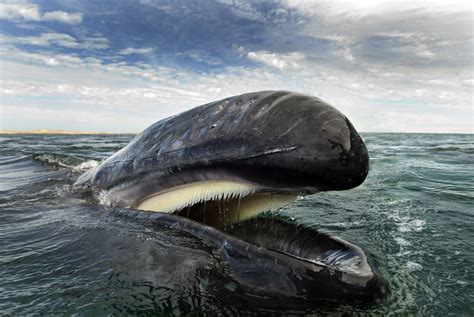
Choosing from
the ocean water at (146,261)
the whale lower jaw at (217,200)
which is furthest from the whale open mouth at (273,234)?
the ocean water at (146,261)

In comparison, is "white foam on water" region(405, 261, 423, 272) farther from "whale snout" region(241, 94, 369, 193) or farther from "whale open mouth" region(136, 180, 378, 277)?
"whale snout" region(241, 94, 369, 193)

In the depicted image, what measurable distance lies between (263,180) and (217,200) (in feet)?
2.51

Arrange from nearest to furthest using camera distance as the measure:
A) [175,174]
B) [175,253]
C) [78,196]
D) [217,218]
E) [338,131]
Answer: [338,131] → [175,253] → [175,174] → [217,218] → [78,196]

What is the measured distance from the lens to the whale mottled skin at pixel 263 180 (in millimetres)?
2266

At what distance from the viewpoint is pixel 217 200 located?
3.30 m

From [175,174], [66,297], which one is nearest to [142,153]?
[175,174]

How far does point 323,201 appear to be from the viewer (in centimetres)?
649

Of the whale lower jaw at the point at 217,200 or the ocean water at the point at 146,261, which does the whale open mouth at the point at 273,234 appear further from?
the ocean water at the point at 146,261

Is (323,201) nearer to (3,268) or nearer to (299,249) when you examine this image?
(299,249)

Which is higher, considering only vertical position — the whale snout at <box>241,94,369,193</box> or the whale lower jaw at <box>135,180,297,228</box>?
the whale snout at <box>241,94,369,193</box>

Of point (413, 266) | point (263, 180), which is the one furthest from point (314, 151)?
point (413, 266)

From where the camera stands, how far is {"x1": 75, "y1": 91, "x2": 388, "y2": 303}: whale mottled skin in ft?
7.43

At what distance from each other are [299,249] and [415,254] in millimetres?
1449

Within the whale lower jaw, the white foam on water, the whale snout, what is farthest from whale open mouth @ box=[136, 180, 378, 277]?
the white foam on water
